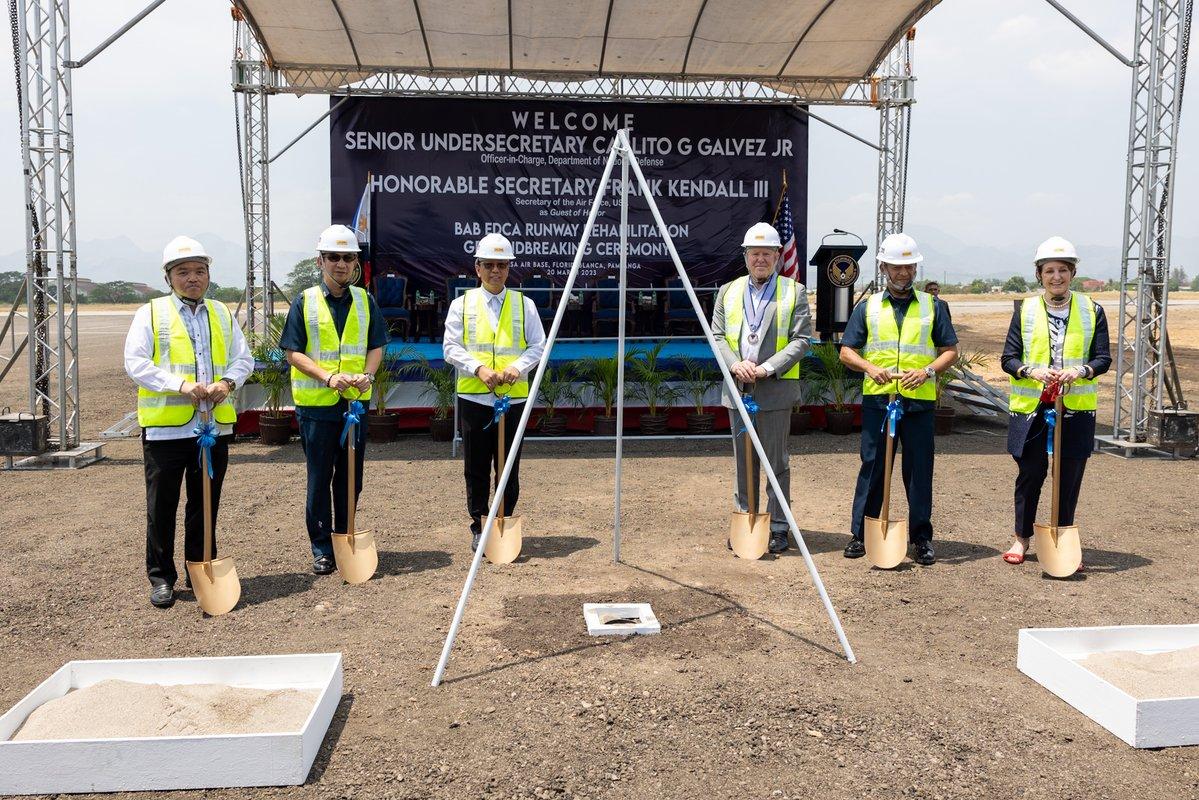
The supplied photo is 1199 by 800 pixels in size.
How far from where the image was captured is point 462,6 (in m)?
9.89

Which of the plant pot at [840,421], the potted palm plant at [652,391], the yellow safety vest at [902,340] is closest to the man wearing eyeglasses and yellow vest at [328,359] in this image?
the yellow safety vest at [902,340]

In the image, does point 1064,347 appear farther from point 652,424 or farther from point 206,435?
point 652,424

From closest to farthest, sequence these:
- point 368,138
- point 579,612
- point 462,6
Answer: point 579,612 → point 462,6 → point 368,138

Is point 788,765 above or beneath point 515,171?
beneath

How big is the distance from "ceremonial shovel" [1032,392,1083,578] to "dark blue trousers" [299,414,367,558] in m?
3.61

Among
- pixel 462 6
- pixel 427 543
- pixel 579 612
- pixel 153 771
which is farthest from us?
pixel 462 6

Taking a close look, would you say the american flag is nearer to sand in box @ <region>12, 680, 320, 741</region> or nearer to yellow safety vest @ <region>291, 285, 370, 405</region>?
yellow safety vest @ <region>291, 285, 370, 405</region>

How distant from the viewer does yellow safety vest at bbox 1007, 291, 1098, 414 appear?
5.32m

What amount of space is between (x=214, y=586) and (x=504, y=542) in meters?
1.53

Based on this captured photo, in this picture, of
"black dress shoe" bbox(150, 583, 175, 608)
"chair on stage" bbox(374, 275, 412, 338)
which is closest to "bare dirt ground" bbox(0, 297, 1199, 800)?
"black dress shoe" bbox(150, 583, 175, 608)

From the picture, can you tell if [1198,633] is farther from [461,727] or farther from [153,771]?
[153,771]

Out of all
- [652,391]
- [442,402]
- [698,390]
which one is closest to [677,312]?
[698,390]

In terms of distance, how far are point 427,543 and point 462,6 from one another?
6041 millimetres

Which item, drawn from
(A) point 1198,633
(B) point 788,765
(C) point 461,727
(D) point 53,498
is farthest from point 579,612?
(D) point 53,498
